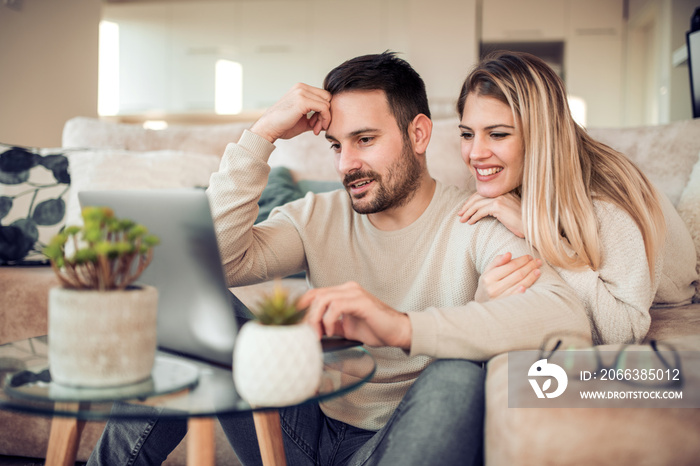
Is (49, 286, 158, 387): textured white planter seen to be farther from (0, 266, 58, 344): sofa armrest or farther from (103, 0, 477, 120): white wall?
(103, 0, 477, 120): white wall

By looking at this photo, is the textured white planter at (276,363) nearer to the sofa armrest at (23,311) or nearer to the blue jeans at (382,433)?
the blue jeans at (382,433)

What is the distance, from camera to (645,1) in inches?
181

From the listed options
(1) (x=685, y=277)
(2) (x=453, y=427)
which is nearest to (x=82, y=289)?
(2) (x=453, y=427)

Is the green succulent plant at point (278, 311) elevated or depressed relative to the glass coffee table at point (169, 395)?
elevated

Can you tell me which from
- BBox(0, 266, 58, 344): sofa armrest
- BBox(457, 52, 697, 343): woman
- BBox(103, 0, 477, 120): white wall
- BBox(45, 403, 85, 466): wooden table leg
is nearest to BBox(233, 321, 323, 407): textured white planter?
BBox(45, 403, 85, 466): wooden table leg

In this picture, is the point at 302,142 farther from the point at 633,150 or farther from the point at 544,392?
the point at 544,392

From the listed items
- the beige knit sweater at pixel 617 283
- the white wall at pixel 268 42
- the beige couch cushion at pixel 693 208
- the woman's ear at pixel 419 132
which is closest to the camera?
the beige knit sweater at pixel 617 283

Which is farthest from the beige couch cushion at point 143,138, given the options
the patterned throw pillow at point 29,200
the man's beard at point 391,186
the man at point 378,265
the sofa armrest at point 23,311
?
the man's beard at point 391,186

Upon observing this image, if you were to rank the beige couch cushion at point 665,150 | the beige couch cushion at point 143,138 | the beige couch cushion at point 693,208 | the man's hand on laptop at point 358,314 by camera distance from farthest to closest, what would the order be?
the beige couch cushion at point 143,138
the beige couch cushion at point 665,150
the beige couch cushion at point 693,208
the man's hand on laptop at point 358,314

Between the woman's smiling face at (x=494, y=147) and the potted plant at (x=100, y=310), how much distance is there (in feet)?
2.82

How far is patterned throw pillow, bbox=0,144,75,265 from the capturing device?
182 centimetres

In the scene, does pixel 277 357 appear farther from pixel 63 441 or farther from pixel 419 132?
pixel 419 132

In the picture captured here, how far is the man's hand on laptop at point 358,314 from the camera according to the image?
2.60 feet

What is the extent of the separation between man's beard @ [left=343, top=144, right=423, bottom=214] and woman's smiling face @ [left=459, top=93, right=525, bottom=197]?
148mm
